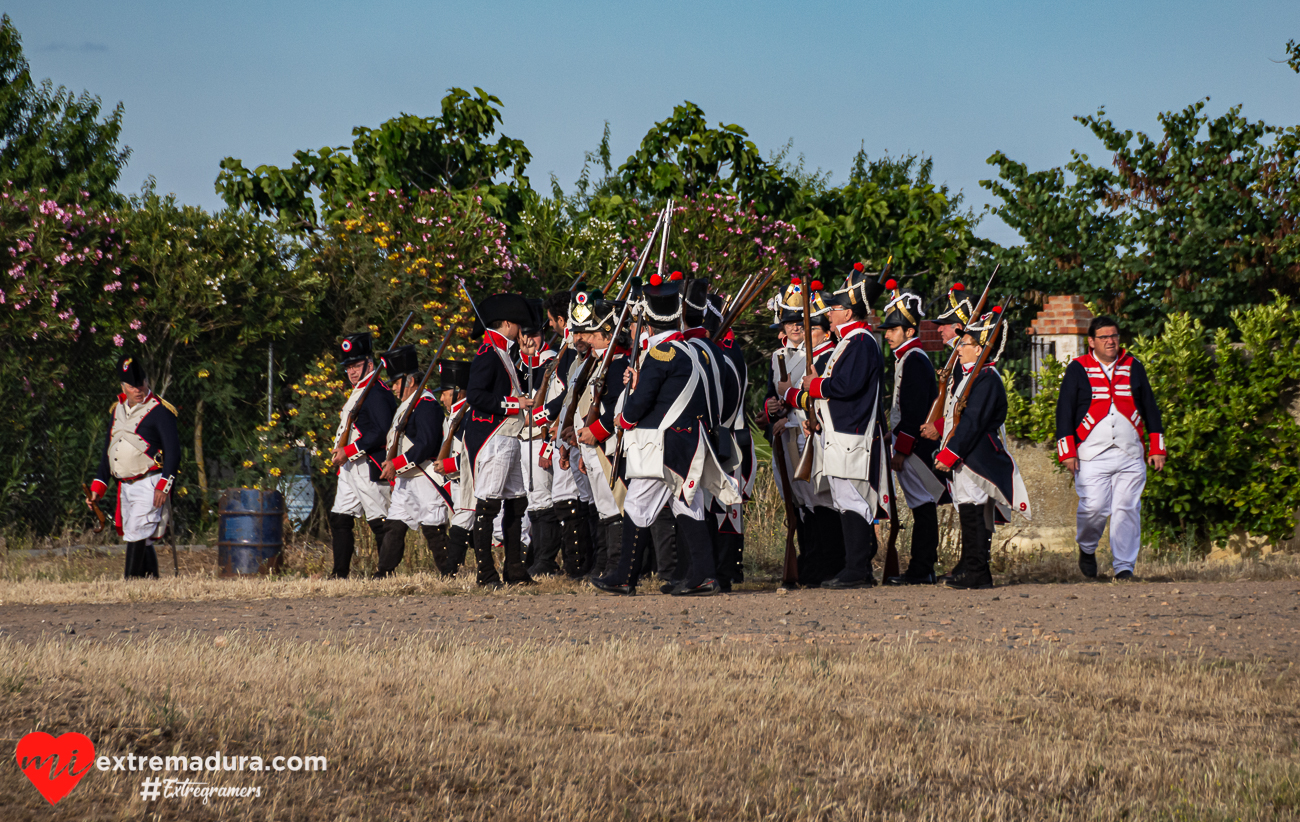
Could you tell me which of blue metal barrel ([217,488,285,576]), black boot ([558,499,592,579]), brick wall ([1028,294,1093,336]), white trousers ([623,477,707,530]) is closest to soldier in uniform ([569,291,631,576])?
black boot ([558,499,592,579])

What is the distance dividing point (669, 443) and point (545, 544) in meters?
2.15

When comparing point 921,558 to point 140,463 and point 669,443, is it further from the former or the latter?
point 140,463

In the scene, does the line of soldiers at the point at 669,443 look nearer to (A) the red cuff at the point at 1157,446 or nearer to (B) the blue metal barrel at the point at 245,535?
(B) the blue metal barrel at the point at 245,535

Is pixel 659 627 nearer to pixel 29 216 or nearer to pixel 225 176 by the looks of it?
pixel 29 216

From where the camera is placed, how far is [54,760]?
3.73 meters

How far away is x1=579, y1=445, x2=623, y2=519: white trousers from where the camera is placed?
9492mm

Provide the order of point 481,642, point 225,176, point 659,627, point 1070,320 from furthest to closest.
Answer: point 225,176 → point 1070,320 → point 659,627 → point 481,642

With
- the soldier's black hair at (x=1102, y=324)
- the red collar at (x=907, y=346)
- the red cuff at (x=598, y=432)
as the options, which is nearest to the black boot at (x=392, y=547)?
the red cuff at (x=598, y=432)

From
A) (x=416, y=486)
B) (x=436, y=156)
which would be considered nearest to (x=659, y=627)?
(x=416, y=486)

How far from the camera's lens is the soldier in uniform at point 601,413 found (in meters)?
9.21

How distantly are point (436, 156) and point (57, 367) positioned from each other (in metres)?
7.10

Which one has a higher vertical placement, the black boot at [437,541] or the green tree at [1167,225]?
the green tree at [1167,225]

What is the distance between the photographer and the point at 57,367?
12453mm

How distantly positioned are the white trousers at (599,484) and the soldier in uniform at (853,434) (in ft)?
4.89
